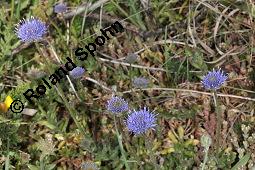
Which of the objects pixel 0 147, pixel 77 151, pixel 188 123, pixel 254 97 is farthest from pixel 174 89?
pixel 0 147

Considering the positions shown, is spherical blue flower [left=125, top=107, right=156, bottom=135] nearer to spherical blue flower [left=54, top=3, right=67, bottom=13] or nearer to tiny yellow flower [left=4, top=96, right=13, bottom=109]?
tiny yellow flower [left=4, top=96, right=13, bottom=109]

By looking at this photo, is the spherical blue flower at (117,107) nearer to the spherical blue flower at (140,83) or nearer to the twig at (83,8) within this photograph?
the spherical blue flower at (140,83)

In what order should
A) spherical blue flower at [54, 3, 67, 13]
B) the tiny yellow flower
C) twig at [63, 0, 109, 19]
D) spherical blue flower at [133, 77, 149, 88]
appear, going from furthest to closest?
twig at [63, 0, 109, 19] → spherical blue flower at [54, 3, 67, 13] → the tiny yellow flower → spherical blue flower at [133, 77, 149, 88]

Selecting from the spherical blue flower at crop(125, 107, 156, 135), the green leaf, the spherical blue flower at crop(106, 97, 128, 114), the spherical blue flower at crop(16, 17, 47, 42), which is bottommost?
the green leaf

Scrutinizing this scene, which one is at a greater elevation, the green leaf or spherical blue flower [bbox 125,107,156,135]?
spherical blue flower [bbox 125,107,156,135]

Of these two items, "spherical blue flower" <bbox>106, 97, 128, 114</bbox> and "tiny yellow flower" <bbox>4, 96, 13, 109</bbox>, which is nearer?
"spherical blue flower" <bbox>106, 97, 128, 114</bbox>

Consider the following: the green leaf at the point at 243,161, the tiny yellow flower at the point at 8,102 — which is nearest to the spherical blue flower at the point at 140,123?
the green leaf at the point at 243,161

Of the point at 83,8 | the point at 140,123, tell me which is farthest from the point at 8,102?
the point at 140,123

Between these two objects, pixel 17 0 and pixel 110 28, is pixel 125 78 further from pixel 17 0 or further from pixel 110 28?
pixel 17 0

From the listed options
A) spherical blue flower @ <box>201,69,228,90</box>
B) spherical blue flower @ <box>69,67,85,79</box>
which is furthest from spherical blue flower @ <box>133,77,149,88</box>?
spherical blue flower @ <box>201,69,228,90</box>

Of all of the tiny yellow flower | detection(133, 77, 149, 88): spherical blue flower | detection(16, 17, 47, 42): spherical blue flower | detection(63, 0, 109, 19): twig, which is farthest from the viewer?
detection(63, 0, 109, 19): twig

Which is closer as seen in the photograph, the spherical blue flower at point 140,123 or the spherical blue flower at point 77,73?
the spherical blue flower at point 140,123
